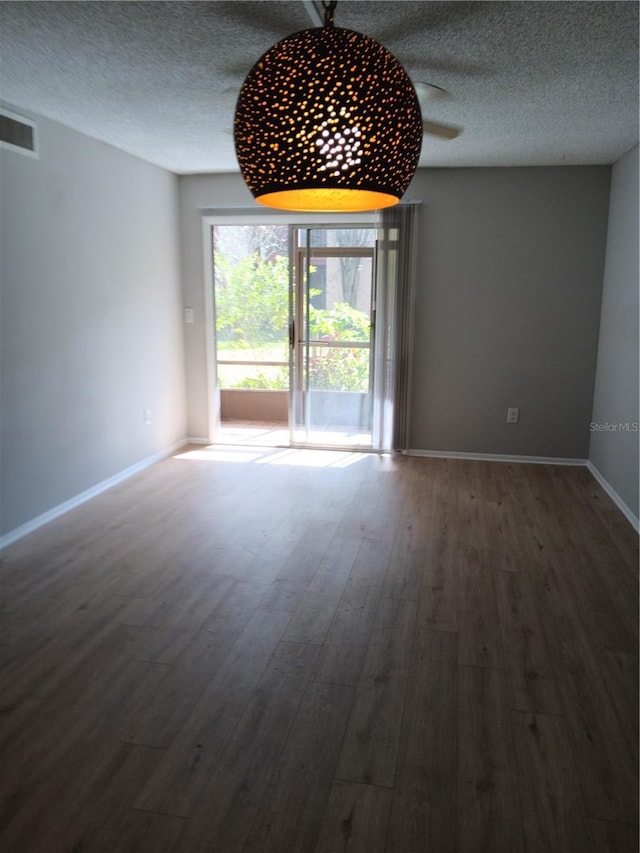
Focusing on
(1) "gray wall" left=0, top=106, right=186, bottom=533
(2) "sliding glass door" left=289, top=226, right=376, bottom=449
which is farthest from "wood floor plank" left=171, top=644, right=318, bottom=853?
(2) "sliding glass door" left=289, top=226, right=376, bottom=449

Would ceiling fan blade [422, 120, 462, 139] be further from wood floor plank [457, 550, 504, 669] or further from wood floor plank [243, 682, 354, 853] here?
wood floor plank [243, 682, 354, 853]

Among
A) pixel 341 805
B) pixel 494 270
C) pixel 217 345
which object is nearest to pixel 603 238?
pixel 494 270

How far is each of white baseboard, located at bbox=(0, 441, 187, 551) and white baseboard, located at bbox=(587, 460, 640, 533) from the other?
3.60 metres

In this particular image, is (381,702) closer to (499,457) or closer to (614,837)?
(614,837)

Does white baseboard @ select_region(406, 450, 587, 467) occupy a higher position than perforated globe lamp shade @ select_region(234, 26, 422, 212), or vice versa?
perforated globe lamp shade @ select_region(234, 26, 422, 212)

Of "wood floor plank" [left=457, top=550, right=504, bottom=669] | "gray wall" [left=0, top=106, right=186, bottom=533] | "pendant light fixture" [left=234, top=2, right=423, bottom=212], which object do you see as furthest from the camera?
"gray wall" [left=0, top=106, right=186, bottom=533]

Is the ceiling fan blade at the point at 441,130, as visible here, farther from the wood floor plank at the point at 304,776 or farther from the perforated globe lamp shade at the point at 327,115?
the wood floor plank at the point at 304,776

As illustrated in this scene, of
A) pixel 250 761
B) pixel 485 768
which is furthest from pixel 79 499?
pixel 485 768

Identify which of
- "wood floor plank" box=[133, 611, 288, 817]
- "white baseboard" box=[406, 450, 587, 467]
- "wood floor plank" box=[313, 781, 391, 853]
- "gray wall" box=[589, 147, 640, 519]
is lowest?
"wood floor plank" box=[313, 781, 391, 853]

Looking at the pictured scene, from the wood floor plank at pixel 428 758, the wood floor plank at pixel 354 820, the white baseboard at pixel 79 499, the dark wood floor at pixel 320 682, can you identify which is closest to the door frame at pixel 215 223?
the white baseboard at pixel 79 499

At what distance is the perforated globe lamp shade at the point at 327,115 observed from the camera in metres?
1.15

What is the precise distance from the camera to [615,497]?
4367mm

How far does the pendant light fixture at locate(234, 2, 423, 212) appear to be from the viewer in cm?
115

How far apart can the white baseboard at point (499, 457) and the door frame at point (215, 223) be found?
1.92 metres
